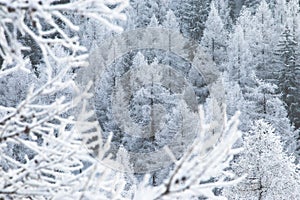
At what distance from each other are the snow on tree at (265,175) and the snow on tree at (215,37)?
1437 inches

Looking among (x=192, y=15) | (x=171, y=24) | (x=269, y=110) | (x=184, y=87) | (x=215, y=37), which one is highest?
(x=192, y=15)

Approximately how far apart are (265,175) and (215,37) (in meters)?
38.8

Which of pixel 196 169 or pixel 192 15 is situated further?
pixel 192 15

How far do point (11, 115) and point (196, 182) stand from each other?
0.97 m

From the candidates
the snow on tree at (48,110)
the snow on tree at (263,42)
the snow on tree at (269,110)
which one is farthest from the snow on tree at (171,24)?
the snow on tree at (48,110)

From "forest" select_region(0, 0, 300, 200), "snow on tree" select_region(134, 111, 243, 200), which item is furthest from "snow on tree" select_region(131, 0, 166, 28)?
"snow on tree" select_region(134, 111, 243, 200)

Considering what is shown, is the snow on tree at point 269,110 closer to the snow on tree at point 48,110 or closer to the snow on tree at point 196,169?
the snow on tree at point 48,110

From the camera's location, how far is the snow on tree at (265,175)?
18438 mm

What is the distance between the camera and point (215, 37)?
56.5 meters

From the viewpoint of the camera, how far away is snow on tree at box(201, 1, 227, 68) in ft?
181

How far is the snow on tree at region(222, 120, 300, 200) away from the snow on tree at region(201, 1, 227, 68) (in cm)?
3650

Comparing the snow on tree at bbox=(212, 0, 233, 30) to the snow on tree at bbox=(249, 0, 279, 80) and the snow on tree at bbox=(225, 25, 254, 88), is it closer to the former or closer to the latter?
the snow on tree at bbox=(249, 0, 279, 80)

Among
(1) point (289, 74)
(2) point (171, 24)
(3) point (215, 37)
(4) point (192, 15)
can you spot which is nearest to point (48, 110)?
(1) point (289, 74)

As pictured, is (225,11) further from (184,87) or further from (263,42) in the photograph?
(184,87)
